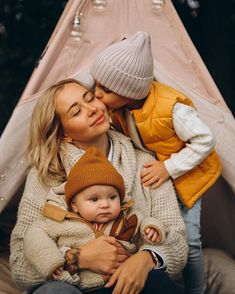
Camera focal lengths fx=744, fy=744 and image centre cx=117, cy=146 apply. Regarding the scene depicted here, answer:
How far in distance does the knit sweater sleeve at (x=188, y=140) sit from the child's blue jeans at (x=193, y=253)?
8.5 inches

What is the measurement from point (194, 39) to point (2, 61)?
1.33 metres

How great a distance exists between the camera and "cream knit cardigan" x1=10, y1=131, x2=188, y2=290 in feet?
8.76

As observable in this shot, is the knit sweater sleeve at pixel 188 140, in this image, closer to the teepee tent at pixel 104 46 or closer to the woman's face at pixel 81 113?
the woman's face at pixel 81 113

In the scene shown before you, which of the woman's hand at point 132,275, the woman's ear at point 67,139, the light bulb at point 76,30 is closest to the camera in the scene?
the woman's hand at point 132,275

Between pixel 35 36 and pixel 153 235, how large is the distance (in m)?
2.40

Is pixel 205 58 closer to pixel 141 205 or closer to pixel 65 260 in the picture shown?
pixel 141 205

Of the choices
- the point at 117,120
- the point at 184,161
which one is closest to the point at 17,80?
the point at 117,120

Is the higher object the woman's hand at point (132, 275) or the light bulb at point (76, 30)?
the light bulb at point (76, 30)

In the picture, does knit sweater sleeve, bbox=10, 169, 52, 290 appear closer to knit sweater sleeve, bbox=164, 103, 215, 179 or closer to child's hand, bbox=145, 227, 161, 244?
child's hand, bbox=145, 227, 161, 244

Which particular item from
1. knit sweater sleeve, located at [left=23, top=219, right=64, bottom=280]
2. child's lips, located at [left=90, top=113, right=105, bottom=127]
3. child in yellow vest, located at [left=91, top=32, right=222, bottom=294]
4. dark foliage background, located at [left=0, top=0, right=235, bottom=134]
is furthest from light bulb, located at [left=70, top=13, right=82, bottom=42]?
dark foliage background, located at [left=0, top=0, right=235, bottom=134]

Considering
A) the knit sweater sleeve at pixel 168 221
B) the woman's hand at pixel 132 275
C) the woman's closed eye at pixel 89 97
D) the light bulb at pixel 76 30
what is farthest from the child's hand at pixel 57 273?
the light bulb at pixel 76 30

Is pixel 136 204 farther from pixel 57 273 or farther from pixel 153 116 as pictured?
pixel 57 273

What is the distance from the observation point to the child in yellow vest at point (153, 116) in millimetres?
2865

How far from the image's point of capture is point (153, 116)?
9.52ft
